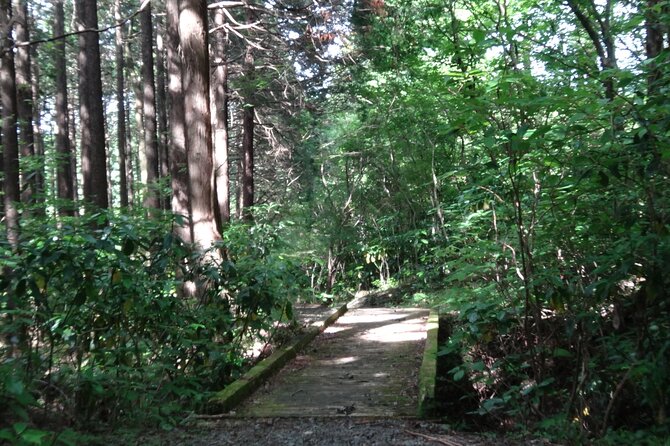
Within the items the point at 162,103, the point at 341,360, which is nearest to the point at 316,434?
the point at 341,360

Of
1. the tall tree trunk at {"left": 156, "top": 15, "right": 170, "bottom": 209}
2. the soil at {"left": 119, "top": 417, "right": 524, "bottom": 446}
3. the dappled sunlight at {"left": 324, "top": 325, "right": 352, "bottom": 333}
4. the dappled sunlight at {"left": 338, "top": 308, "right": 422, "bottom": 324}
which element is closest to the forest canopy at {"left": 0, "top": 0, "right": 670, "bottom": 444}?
the soil at {"left": 119, "top": 417, "right": 524, "bottom": 446}

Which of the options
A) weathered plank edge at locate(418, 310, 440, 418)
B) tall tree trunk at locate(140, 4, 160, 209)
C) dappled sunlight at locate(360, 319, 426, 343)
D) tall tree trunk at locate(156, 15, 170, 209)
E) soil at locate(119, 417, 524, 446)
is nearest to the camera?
soil at locate(119, 417, 524, 446)

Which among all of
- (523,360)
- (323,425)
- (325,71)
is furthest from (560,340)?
(325,71)

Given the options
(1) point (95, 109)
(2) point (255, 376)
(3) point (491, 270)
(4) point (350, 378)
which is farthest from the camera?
(1) point (95, 109)

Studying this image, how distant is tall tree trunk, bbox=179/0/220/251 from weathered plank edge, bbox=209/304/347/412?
2.16 m

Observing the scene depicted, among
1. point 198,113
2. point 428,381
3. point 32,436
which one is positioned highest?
point 198,113

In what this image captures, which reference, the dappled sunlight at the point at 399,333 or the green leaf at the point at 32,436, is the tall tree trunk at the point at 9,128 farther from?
the green leaf at the point at 32,436

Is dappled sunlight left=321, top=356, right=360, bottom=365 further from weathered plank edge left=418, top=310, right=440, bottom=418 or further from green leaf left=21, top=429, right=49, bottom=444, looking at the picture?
green leaf left=21, top=429, right=49, bottom=444

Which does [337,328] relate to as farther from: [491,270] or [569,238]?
[569,238]

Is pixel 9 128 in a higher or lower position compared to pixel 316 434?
higher

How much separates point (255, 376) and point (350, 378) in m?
1.41

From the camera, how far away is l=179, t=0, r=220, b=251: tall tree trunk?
342 inches

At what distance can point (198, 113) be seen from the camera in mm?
8734

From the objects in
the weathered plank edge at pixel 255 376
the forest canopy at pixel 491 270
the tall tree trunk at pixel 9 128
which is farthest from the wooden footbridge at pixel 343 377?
the tall tree trunk at pixel 9 128
